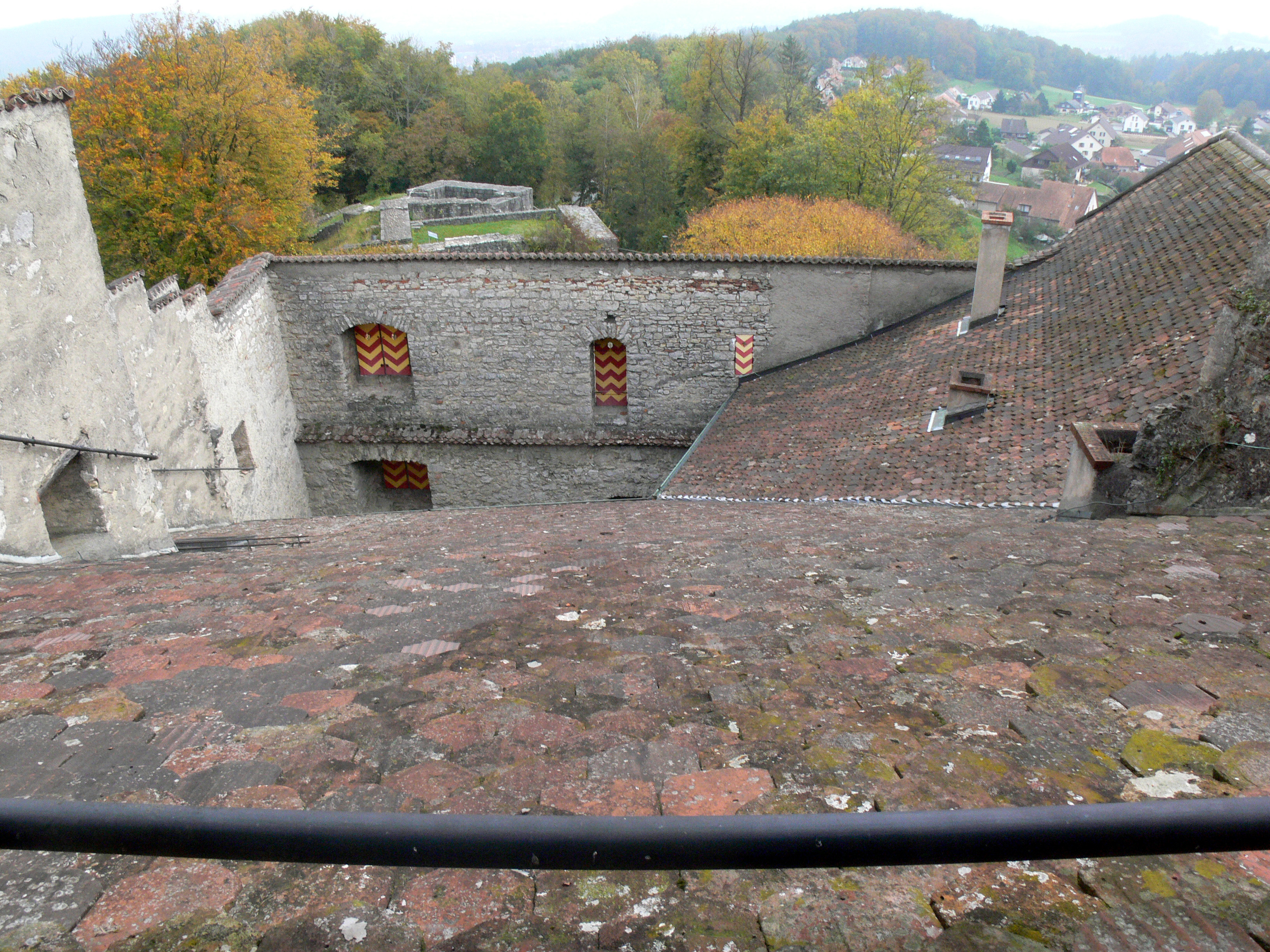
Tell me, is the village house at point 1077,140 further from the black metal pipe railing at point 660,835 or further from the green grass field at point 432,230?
the black metal pipe railing at point 660,835

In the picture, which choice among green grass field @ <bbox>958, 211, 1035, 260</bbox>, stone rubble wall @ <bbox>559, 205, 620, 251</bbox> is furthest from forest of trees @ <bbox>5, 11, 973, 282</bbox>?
green grass field @ <bbox>958, 211, 1035, 260</bbox>

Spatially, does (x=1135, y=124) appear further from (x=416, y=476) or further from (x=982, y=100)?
(x=416, y=476)

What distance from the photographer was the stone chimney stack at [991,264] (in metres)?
13.2

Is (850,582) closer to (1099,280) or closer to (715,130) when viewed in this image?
(1099,280)

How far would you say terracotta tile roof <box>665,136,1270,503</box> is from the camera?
9.34m

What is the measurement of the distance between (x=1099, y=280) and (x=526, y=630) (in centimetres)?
1193

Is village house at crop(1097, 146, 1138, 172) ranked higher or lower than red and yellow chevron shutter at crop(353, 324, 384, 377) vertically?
higher

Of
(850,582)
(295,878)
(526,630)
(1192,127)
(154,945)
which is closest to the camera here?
(154,945)

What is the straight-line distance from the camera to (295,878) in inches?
82.6

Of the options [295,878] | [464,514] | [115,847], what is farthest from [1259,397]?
[464,514]

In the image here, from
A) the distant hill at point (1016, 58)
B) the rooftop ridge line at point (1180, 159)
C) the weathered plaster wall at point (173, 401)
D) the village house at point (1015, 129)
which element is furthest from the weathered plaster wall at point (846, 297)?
the distant hill at point (1016, 58)

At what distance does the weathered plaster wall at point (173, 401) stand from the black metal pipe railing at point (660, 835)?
10.5 metres

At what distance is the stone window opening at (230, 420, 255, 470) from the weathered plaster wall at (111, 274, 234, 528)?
1162mm

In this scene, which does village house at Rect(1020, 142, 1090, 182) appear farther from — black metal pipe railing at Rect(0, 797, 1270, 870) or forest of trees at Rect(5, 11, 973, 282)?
black metal pipe railing at Rect(0, 797, 1270, 870)
